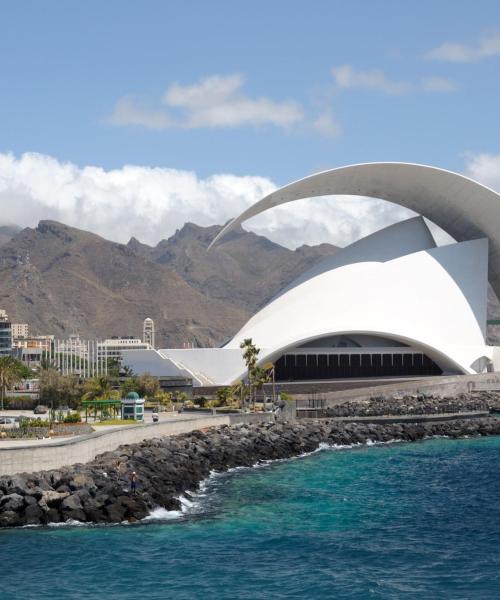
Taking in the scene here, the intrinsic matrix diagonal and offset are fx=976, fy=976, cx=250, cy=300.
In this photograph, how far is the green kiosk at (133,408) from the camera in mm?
40000

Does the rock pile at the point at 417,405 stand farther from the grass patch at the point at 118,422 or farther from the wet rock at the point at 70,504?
the wet rock at the point at 70,504

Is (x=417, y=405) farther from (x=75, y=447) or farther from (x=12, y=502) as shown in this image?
(x=12, y=502)

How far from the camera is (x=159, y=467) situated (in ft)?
101

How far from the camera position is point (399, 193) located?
62719mm

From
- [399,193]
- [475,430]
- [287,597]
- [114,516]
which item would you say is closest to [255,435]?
[475,430]

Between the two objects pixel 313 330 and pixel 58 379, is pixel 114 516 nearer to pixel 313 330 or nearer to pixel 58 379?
pixel 58 379

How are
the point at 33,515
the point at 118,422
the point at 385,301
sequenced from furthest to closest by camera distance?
the point at 385,301 < the point at 118,422 < the point at 33,515

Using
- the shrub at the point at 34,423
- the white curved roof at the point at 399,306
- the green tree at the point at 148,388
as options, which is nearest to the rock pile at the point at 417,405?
the white curved roof at the point at 399,306

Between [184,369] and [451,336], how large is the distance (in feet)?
56.2

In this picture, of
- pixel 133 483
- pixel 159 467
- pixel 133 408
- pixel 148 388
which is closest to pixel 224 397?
pixel 148 388

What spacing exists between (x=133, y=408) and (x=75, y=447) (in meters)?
10.8

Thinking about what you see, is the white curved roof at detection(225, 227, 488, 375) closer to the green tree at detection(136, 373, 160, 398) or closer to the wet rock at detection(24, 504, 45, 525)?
the green tree at detection(136, 373, 160, 398)

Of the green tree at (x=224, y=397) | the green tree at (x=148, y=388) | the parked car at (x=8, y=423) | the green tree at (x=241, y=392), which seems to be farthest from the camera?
Answer: the green tree at (x=148, y=388)

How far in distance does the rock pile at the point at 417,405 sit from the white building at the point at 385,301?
3.44m
